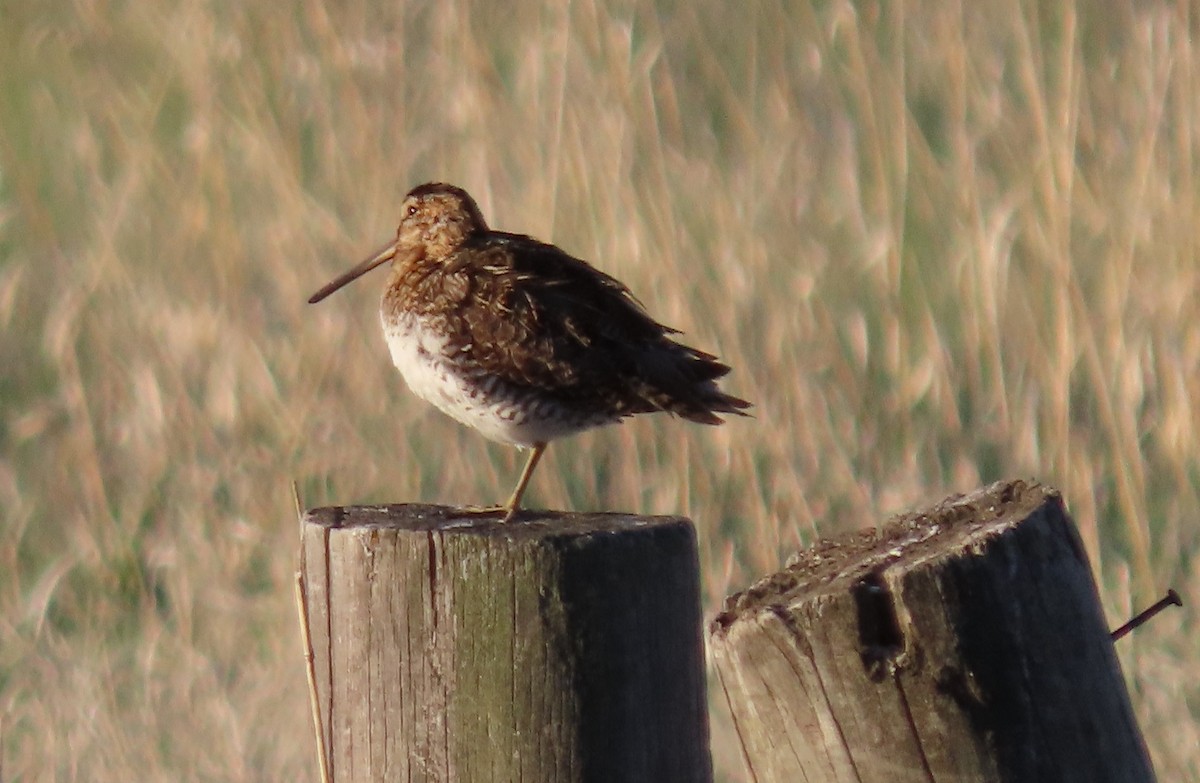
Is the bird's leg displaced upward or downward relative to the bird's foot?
upward

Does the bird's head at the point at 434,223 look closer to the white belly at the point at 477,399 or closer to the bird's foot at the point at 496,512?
the white belly at the point at 477,399

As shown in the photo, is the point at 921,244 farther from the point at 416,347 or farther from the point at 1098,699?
the point at 1098,699

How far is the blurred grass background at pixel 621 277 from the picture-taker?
5.34m

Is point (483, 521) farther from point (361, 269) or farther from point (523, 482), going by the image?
point (361, 269)

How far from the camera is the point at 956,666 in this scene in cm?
197

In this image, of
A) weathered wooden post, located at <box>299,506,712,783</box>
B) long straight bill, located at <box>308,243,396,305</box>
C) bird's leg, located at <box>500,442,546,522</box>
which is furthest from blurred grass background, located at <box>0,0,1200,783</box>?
weathered wooden post, located at <box>299,506,712,783</box>

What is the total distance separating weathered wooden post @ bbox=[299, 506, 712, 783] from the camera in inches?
83.2

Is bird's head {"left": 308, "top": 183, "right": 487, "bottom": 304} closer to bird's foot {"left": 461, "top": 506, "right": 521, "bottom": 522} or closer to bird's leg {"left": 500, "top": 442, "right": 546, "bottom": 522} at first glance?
bird's leg {"left": 500, "top": 442, "right": 546, "bottom": 522}

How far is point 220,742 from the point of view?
15.7ft

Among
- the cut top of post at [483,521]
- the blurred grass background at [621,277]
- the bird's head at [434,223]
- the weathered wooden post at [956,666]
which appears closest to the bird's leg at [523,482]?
the cut top of post at [483,521]

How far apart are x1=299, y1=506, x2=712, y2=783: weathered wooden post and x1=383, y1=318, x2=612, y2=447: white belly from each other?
1.15 meters

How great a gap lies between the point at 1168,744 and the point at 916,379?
141cm

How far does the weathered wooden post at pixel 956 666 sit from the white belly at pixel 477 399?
4.38ft

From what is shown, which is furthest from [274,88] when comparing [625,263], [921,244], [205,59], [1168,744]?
[1168,744]
